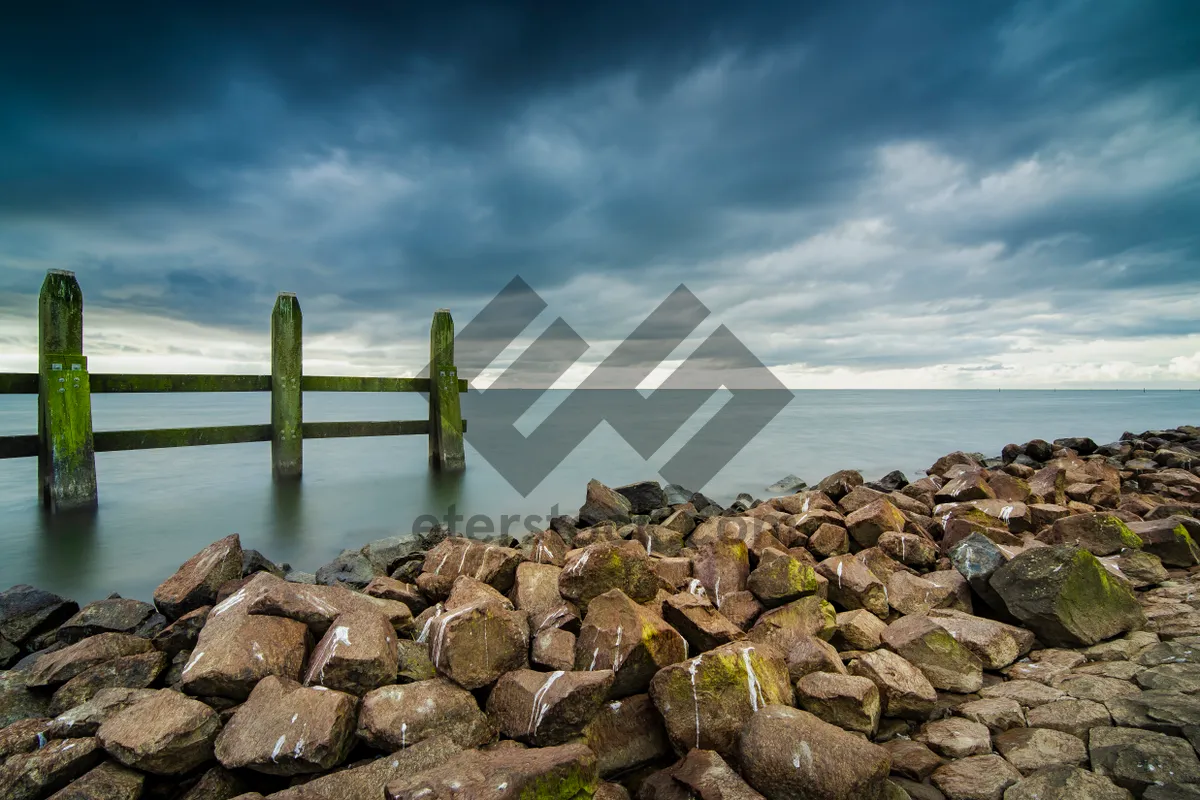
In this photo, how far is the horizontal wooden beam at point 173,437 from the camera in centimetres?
801

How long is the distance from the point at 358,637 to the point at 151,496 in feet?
29.5

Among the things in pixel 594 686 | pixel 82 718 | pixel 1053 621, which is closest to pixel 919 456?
pixel 1053 621

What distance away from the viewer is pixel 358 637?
325 centimetres

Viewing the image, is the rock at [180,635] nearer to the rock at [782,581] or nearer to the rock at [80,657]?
the rock at [80,657]

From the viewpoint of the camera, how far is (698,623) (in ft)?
12.0

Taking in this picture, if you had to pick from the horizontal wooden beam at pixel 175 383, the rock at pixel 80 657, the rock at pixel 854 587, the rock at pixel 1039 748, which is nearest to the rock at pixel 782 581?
the rock at pixel 854 587

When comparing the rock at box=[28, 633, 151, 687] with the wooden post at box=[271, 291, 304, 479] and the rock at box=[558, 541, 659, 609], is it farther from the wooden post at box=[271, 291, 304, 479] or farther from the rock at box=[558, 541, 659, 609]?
the wooden post at box=[271, 291, 304, 479]

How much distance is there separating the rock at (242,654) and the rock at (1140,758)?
12.2 feet

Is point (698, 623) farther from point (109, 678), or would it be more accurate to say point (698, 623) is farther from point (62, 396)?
point (62, 396)

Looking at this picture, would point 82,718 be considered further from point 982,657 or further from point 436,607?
point 982,657

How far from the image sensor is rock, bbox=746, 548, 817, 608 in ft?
13.9

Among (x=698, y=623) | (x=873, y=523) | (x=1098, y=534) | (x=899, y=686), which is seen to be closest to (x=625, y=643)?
(x=698, y=623)

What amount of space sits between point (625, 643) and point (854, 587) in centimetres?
206

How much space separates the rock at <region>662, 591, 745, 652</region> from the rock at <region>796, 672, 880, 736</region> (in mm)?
486
